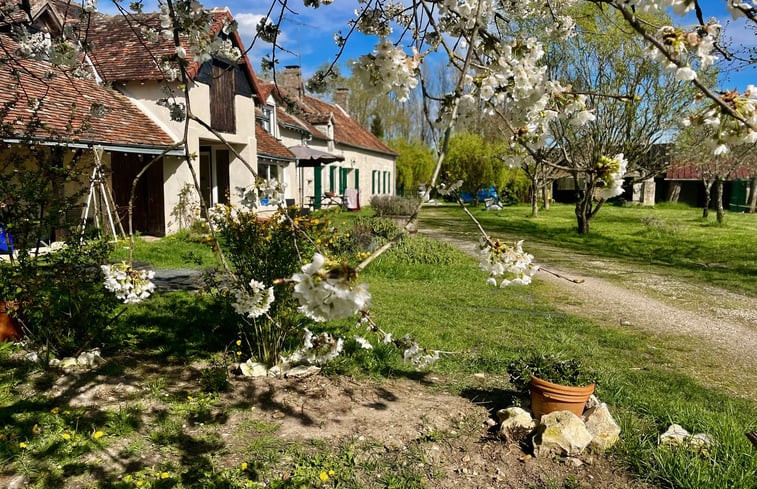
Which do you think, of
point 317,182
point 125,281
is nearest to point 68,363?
point 125,281

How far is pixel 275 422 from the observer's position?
3.63 m

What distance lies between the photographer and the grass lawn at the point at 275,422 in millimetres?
2971

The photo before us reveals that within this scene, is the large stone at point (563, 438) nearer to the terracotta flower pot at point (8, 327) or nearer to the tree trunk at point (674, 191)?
the terracotta flower pot at point (8, 327)

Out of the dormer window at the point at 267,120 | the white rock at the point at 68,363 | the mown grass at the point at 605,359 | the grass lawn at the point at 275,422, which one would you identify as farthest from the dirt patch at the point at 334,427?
the dormer window at the point at 267,120

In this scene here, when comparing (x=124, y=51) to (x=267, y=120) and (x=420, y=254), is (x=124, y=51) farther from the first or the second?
(x=420, y=254)

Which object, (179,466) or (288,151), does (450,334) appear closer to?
(179,466)

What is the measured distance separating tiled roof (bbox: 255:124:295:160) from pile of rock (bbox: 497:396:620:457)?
14.2 meters

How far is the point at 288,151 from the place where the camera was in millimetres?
18859

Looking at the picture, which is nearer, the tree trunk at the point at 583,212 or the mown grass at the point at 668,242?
the mown grass at the point at 668,242

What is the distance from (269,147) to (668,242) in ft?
40.9

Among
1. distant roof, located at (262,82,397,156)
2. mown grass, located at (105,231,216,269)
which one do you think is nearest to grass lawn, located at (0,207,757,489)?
mown grass, located at (105,231,216,269)

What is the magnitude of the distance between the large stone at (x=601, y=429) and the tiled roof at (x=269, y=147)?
14366 millimetres

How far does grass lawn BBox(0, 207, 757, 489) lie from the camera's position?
117 inches

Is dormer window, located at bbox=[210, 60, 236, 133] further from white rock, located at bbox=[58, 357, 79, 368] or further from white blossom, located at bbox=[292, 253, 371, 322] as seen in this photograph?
white blossom, located at bbox=[292, 253, 371, 322]
